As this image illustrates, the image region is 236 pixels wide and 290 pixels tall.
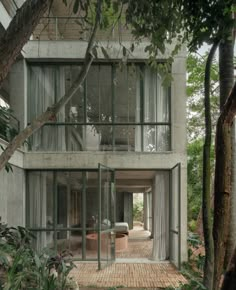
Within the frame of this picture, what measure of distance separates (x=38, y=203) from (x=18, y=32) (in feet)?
24.8

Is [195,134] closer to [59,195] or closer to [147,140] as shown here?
[147,140]

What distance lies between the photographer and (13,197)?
9758mm

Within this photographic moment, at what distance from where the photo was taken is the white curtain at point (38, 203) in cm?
1036

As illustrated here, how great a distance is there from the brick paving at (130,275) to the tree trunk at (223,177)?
18.0ft

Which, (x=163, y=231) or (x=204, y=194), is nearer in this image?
(x=204, y=194)

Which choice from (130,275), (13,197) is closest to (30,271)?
(130,275)

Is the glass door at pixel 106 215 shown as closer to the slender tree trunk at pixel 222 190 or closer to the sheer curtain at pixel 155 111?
the sheer curtain at pixel 155 111

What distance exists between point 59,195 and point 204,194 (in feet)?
25.4

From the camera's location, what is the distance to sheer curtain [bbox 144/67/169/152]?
34.4 ft

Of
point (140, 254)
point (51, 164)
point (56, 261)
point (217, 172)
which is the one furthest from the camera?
point (140, 254)

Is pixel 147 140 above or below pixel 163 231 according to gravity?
above

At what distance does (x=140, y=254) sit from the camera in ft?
37.6

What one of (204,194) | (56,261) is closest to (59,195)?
(56,261)

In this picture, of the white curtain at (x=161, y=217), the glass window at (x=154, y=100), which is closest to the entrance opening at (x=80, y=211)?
the white curtain at (x=161, y=217)
